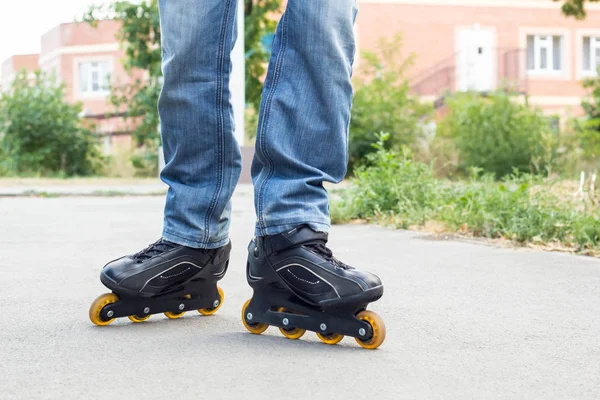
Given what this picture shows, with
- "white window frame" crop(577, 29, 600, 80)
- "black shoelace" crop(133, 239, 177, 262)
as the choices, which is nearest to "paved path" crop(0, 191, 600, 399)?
"black shoelace" crop(133, 239, 177, 262)

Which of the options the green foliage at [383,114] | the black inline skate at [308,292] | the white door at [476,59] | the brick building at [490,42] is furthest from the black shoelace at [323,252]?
the brick building at [490,42]

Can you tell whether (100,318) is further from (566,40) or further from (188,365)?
(566,40)

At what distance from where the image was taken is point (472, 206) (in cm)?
463

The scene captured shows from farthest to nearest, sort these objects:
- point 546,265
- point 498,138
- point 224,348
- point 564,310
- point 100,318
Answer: point 498,138 < point 546,265 < point 564,310 < point 100,318 < point 224,348

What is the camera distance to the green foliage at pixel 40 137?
1819 centimetres

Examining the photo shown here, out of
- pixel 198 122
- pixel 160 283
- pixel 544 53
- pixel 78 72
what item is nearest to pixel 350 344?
pixel 160 283

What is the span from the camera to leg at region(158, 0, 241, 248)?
6.92 feet

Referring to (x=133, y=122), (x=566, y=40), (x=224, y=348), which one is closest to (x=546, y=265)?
(x=224, y=348)

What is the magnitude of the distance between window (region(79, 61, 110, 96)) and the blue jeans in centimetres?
3238

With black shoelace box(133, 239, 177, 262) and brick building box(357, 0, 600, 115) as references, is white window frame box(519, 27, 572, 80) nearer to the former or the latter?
brick building box(357, 0, 600, 115)

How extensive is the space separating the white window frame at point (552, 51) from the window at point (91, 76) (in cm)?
1529

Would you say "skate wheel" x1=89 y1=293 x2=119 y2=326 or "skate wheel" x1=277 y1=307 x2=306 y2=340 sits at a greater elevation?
"skate wheel" x1=89 y1=293 x2=119 y2=326

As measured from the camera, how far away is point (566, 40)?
94.2ft

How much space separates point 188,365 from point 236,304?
778 mm
